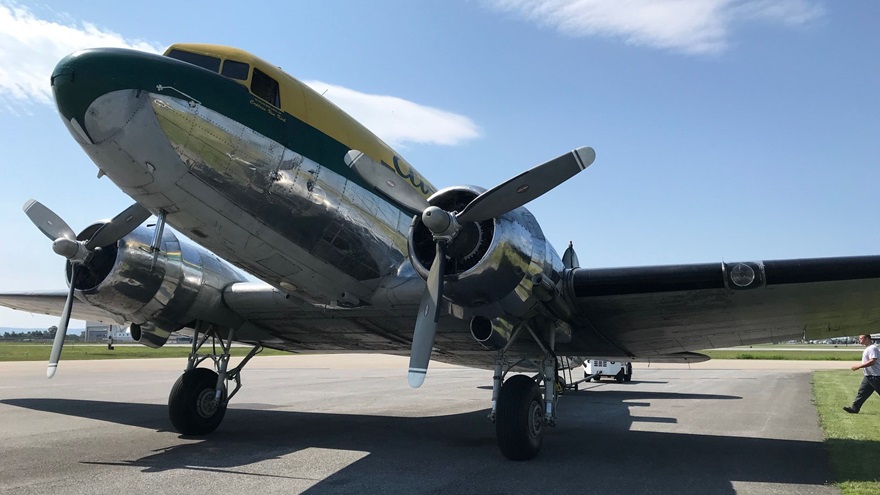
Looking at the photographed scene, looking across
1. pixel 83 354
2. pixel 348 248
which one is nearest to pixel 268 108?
pixel 348 248

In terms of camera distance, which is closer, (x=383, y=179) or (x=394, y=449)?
(x=383, y=179)

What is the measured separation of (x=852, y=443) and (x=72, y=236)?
11.6 meters

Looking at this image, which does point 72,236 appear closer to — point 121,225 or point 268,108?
point 121,225

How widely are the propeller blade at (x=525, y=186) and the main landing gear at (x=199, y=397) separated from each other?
5040 mm

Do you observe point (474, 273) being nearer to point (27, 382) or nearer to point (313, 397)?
point (313, 397)

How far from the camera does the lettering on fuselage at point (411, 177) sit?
878cm

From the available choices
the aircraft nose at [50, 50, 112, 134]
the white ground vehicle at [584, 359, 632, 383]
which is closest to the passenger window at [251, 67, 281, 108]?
the aircraft nose at [50, 50, 112, 134]

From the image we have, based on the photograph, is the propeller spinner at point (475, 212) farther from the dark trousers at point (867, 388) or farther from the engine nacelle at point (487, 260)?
the dark trousers at point (867, 388)

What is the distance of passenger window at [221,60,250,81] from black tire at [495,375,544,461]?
4698mm

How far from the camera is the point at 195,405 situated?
938 centimetres

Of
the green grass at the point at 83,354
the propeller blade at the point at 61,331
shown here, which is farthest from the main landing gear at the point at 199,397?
the green grass at the point at 83,354

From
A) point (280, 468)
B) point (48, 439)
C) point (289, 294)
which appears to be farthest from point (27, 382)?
point (280, 468)

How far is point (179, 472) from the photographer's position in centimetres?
650

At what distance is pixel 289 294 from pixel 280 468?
8.52ft
